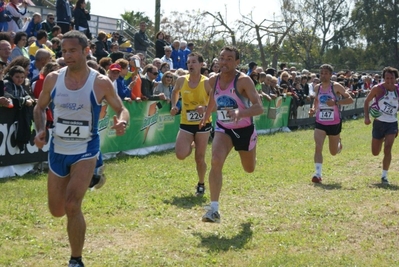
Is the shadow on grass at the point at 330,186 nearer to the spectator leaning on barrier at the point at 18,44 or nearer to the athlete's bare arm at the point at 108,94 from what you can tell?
the athlete's bare arm at the point at 108,94

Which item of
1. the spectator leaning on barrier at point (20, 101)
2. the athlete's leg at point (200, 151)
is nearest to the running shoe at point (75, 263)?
the athlete's leg at point (200, 151)

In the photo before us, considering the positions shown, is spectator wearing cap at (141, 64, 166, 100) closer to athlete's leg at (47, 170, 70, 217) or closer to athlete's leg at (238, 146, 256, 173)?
athlete's leg at (238, 146, 256, 173)

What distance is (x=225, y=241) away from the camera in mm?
7449

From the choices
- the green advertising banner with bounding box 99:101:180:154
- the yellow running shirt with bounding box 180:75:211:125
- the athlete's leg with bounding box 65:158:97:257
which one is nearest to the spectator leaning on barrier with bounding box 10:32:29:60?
the green advertising banner with bounding box 99:101:180:154

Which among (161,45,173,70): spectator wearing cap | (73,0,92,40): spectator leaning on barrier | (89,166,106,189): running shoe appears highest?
(73,0,92,40): spectator leaning on barrier

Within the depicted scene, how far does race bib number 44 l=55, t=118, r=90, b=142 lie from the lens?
603cm

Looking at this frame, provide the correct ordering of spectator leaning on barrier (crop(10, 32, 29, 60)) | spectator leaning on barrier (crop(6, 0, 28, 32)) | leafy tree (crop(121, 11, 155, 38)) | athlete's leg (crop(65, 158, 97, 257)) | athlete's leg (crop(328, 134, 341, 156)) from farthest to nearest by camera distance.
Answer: leafy tree (crop(121, 11, 155, 38)) < spectator leaning on barrier (crop(6, 0, 28, 32)) < spectator leaning on barrier (crop(10, 32, 29, 60)) < athlete's leg (crop(328, 134, 341, 156)) < athlete's leg (crop(65, 158, 97, 257))

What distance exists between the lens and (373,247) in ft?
24.0

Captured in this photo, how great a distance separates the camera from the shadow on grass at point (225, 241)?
7.16 metres

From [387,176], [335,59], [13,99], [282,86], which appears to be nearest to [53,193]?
[13,99]

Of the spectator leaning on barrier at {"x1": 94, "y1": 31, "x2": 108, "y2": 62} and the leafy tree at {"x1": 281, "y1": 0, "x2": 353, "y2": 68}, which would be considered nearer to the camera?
the spectator leaning on barrier at {"x1": 94, "y1": 31, "x2": 108, "y2": 62}

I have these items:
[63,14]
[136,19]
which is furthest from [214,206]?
[136,19]

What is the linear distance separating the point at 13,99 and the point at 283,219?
16.1 ft

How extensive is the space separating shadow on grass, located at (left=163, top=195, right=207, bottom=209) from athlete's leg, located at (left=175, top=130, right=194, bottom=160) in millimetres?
633
